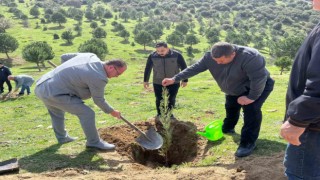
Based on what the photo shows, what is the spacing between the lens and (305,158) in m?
3.51

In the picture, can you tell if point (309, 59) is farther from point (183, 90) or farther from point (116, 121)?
point (183, 90)

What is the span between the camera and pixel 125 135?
8.55 metres

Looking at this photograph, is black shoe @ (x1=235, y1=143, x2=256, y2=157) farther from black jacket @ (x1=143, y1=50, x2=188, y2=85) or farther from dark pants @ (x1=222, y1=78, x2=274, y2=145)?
black jacket @ (x1=143, y1=50, x2=188, y2=85)

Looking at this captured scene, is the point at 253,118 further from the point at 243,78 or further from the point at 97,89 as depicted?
the point at 97,89

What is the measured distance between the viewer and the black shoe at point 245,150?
6699 mm

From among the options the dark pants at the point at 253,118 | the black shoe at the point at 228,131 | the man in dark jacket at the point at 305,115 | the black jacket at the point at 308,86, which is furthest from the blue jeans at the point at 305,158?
the black shoe at the point at 228,131

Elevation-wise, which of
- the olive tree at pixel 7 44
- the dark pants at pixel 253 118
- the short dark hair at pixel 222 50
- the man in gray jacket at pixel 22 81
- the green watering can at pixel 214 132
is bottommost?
the olive tree at pixel 7 44

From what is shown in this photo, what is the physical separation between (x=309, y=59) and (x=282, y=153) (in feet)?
12.4

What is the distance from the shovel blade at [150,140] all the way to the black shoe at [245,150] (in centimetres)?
170

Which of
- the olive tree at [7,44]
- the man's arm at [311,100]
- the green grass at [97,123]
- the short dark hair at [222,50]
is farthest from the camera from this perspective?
the olive tree at [7,44]

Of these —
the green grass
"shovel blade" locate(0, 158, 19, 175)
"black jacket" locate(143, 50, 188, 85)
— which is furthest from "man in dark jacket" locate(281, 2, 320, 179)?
"black jacket" locate(143, 50, 188, 85)

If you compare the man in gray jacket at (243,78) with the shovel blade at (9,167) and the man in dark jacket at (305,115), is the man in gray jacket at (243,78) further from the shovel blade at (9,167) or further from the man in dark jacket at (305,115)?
the shovel blade at (9,167)

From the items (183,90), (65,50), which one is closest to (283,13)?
(65,50)

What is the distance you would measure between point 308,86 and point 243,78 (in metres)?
3.53
